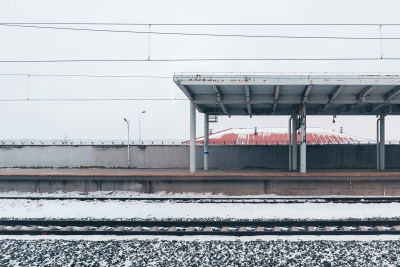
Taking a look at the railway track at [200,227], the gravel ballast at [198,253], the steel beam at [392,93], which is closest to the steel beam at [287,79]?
the steel beam at [392,93]

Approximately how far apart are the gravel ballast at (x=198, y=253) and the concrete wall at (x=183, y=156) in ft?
44.2

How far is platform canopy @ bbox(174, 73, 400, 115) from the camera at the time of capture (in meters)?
12.9

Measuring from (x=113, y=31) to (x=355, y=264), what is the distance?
35.4 ft

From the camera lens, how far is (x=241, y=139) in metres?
29.3

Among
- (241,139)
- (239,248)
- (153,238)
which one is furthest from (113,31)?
(241,139)

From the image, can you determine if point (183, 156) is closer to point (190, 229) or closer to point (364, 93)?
point (364, 93)

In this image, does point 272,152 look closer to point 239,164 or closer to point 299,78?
point 239,164

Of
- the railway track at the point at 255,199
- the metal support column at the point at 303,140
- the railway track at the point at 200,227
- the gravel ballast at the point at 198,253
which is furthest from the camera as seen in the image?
the metal support column at the point at 303,140

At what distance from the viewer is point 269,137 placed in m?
30.0

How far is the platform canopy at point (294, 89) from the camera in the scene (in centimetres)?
1291

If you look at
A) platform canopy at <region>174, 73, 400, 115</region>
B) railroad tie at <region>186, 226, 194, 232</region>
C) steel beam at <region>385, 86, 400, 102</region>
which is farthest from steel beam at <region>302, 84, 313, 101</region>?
railroad tie at <region>186, 226, 194, 232</region>

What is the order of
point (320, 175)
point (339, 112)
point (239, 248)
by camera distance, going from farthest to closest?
point (339, 112)
point (320, 175)
point (239, 248)

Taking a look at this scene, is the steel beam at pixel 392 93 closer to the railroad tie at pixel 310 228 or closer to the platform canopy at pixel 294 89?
the platform canopy at pixel 294 89

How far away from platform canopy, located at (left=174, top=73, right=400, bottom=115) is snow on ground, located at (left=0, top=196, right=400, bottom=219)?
4.79 meters
